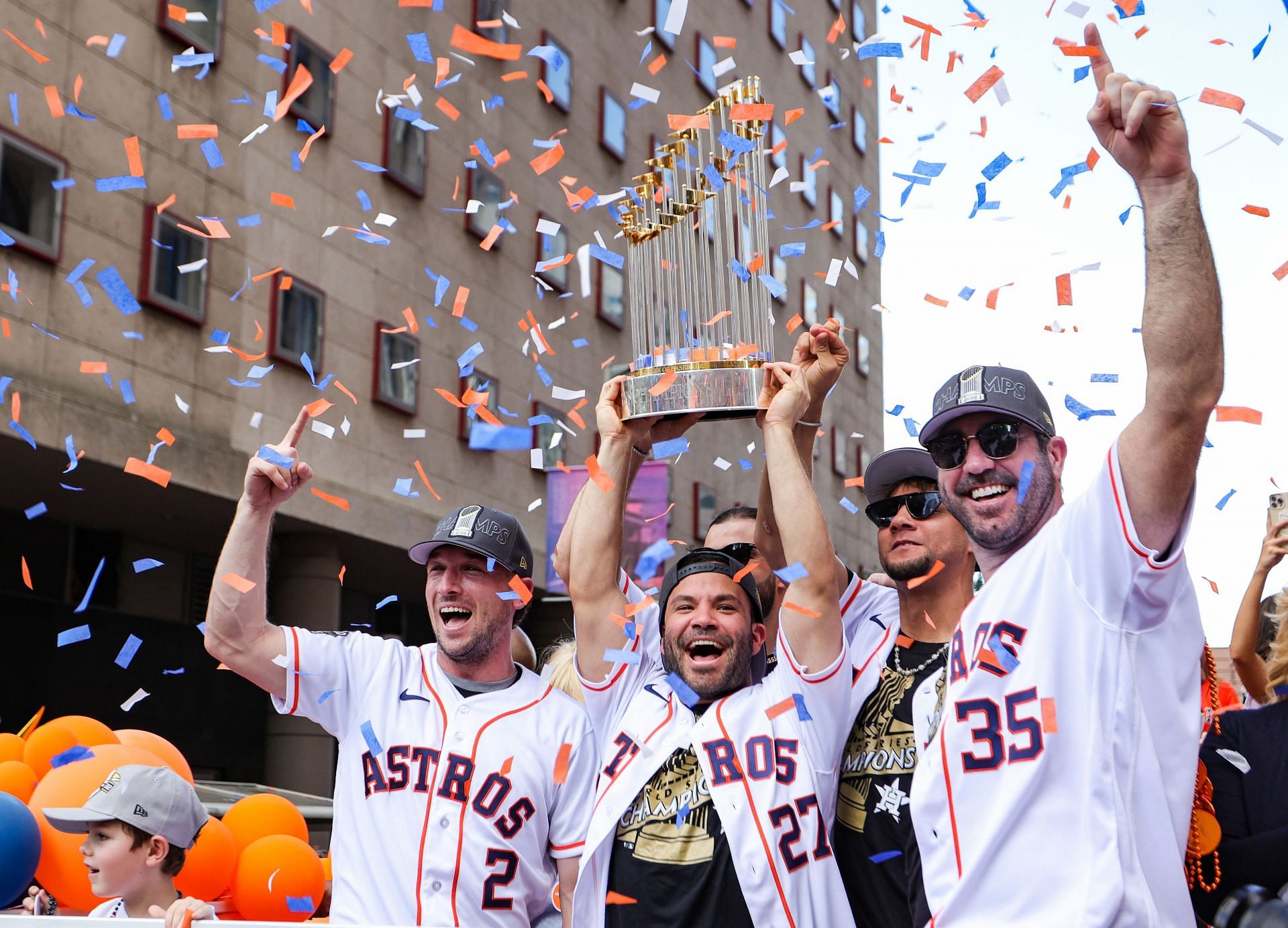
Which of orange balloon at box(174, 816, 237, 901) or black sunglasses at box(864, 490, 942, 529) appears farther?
orange balloon at box(174, 816, 237, 901)

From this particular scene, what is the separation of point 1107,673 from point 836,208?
2731cm

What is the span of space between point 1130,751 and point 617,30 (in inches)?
776

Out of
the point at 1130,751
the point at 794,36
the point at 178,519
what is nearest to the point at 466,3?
the point at 178,519

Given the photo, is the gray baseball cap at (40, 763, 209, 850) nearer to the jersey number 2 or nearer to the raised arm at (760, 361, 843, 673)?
the raised arm at (760, 361, 843, 673)

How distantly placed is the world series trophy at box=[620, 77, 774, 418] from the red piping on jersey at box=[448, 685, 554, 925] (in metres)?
0.94

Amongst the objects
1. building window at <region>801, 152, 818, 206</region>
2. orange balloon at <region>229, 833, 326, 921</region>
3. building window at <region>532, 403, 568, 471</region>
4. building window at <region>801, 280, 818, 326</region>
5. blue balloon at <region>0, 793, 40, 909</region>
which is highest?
building window at <region>801, 152, 818, 206</region>

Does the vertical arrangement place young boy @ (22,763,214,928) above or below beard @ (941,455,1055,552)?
below

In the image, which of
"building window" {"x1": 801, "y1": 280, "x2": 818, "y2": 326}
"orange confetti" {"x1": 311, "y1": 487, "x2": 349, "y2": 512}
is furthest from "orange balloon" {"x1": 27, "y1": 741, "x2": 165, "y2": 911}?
"building window" {"x1": 801, "y1": 280, "x2": 818, "y2": 326}

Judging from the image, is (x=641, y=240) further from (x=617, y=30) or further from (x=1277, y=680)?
(x=617, y=30)

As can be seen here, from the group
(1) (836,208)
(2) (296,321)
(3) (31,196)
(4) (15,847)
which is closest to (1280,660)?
(4) (15,847)

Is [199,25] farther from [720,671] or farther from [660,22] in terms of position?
[720,671]

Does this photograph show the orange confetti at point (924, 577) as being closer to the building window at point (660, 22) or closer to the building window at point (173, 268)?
the building window at point (173, 268)

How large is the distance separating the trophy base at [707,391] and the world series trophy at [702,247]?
0.08 metres

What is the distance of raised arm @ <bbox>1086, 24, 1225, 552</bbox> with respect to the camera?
2.37 m
